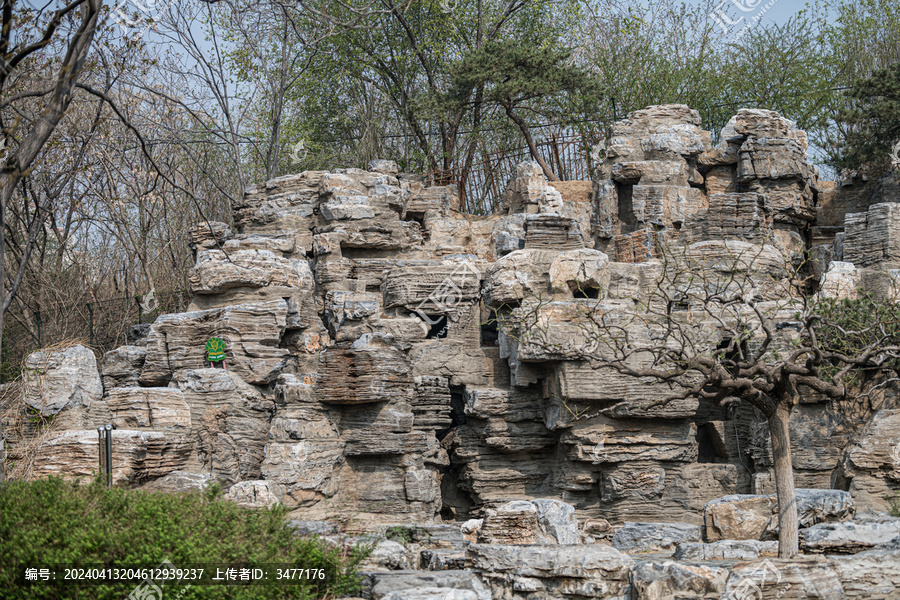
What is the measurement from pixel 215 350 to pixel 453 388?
4.12 meters

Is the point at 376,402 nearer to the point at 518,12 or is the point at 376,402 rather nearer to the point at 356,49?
the point at 356,49

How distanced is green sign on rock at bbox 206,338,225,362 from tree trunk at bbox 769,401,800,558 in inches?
315

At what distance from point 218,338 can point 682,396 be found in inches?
287

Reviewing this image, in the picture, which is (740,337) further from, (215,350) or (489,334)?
(215,350)

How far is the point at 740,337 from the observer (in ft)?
29.2

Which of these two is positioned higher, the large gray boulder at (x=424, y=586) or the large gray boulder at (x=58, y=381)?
the large gray boulder at (x=58, y=381)

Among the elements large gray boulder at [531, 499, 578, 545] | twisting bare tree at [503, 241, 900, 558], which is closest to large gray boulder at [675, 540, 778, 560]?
twisting bare tree at [503, 241, 900, 558]

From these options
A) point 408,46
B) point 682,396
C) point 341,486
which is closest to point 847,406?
point 682,396

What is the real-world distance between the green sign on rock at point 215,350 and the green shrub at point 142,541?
19.0 ft

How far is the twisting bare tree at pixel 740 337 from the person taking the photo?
843 centimetres
